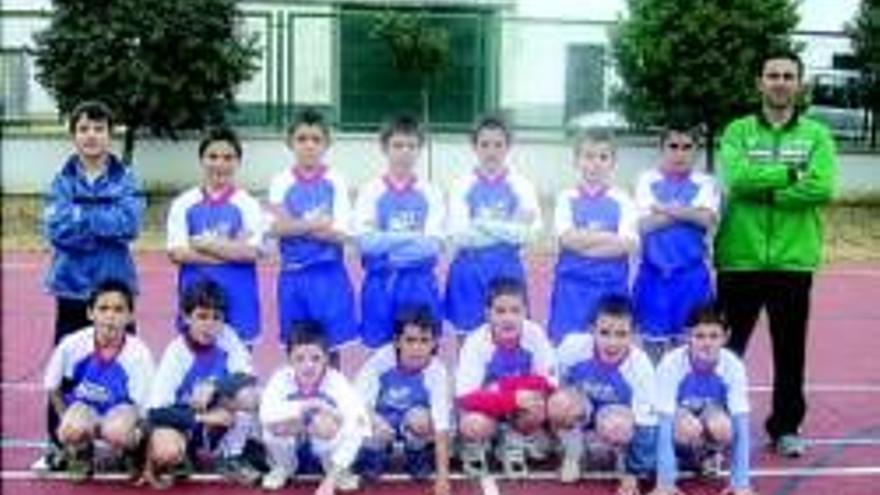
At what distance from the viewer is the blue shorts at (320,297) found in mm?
7477

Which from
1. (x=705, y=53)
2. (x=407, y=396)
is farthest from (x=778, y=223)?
(x=705, y=53)

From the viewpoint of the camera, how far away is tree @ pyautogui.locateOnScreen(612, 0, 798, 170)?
19469 mm

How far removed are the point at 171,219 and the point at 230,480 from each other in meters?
1.30

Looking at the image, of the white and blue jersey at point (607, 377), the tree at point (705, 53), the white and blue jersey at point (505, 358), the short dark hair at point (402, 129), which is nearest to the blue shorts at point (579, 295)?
the white and blue jersey at point (607, 377)

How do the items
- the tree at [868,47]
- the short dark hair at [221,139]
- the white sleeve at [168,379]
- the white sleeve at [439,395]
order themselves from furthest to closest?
1. the tree at [868,47]
2. the short dark hair at [221,139]
3. the white sleeve at [168,379]
4. the white sleeve at [439,395]

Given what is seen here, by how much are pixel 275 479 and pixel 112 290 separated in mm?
1112

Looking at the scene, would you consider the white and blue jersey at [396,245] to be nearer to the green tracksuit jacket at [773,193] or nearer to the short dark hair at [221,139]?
the short dark hair at [221,139]

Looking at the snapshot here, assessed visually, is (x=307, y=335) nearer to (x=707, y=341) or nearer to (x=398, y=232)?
(x=398, y=232)

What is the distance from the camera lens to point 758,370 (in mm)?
10016

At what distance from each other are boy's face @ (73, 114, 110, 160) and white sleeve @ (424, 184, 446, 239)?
5.16 ft

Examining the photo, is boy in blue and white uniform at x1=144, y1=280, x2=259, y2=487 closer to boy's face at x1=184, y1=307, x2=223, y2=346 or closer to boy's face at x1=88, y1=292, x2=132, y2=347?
boy's face at x1=184, y1=307, x2=223, y2=346

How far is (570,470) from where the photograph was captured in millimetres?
6980

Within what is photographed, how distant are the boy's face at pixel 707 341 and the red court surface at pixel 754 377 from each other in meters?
0.61

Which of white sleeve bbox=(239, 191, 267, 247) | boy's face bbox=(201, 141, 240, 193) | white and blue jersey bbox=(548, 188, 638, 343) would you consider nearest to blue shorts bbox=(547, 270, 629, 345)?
white and blue jersey bbox=(548, 188, 638, 343)
